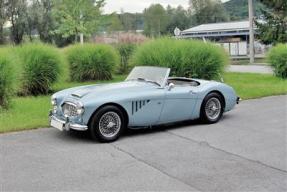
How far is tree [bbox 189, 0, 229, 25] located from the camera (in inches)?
3780

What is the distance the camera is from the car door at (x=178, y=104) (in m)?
7.20

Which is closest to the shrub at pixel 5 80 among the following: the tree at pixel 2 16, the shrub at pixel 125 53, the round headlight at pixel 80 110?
the round headlight at pixel 80 110

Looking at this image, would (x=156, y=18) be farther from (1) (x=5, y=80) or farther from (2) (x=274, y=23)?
(1) (x=5, y=80)

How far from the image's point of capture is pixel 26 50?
1250cm

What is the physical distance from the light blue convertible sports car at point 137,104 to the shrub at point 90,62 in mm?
7898

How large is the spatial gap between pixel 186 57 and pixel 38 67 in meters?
4.53

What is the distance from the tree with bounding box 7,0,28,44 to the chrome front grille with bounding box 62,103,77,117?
33.3 m

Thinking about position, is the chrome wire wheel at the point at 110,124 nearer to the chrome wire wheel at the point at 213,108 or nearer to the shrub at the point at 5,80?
the chrome wire wheel at the point at 213,108

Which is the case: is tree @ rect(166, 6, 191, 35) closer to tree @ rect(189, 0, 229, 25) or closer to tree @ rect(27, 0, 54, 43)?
tree @ rect(189, 0, 229, 25)

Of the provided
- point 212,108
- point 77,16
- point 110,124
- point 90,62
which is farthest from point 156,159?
point 77,16

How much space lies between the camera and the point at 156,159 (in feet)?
18.2

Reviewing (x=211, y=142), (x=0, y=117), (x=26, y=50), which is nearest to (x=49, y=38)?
(x=26, y=50)

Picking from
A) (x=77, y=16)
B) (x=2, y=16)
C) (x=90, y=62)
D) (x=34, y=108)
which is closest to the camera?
(x=34, y=108)

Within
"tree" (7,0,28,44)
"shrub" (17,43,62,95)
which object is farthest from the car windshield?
"tree" (7,0,28,44)
